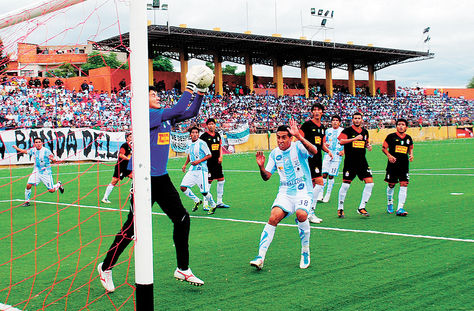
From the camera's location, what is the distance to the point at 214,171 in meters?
12.4

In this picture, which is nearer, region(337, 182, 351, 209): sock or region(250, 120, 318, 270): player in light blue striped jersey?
region(250, 120, 318, 270): player in light blue striped jersey

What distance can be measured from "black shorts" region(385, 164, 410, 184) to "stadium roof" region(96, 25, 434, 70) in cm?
3264

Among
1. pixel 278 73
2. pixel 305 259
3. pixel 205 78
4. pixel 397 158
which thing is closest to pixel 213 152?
pixel 397 158

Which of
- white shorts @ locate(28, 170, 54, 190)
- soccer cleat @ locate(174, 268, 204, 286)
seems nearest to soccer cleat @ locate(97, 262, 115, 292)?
soccer cleat @ locate(174, 268, 204, 286)

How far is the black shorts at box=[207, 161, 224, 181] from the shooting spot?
12326mm

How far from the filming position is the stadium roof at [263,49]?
45.7m

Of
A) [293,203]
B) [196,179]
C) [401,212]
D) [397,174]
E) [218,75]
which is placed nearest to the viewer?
[293,203]

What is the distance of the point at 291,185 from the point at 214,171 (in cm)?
599

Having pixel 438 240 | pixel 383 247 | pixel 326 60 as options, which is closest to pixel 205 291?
pixel 383 247

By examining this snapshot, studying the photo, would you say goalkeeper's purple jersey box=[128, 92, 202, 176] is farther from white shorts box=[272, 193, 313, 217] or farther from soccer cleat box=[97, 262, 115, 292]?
white shorts box=[272, 193, 313, 217]

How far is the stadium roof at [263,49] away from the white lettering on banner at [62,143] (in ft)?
53.5

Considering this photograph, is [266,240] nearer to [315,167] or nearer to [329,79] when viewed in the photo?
[315,167]

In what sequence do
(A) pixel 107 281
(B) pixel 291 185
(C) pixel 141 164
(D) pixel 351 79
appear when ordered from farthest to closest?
(D) pixel 351 79 < (B) pixel 291 185 < (A) pixel 107 281 < (C) pixel 141 164

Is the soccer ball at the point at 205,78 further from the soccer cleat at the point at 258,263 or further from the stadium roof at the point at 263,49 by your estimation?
the stadium roof at the point at 263,49
